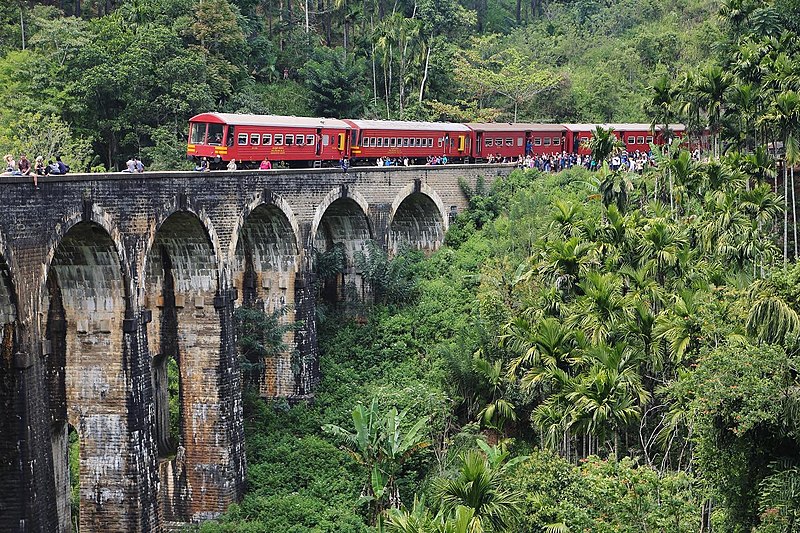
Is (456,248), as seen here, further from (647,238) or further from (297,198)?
(647,238)

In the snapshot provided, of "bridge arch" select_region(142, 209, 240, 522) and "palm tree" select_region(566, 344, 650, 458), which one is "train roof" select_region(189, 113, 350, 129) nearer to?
"bridge arch" select_region(142, 209, 240, 522)

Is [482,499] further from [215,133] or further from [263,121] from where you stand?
[263,121]

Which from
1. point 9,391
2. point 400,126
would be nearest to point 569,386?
point 9,391

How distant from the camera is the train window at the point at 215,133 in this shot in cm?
3734

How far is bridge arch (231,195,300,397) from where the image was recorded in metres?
36.2

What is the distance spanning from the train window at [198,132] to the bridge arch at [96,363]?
1150 cm

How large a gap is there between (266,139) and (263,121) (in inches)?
27.1

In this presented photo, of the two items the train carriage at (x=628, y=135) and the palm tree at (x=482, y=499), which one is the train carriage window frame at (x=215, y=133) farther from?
the train carriage at (x=628, y=135)

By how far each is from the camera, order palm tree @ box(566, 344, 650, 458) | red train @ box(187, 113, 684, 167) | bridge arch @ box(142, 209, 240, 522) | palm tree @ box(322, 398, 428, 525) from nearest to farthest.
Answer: palm tree @ box(566, 344, 650, 458), palm tree @ box(322, 398, 428, 525), bridge arch @ box(142, 209, 240, 522), red train @ box(187, 113, 684, 167)

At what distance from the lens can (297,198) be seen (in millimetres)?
35969

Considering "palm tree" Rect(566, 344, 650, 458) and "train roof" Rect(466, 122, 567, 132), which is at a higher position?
"train roof" Rect(466, 122, 567, 132)

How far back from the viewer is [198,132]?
37812mm

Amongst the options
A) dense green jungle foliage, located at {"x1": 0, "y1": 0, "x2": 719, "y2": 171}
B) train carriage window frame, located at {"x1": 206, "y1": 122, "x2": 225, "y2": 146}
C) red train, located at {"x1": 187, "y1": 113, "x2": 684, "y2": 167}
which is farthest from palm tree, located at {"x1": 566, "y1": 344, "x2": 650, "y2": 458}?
dense green jungle foliage, located at {"x1": 0, "y1": 0, "x2": 719, "y2": 171}

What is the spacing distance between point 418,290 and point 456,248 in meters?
4.60
